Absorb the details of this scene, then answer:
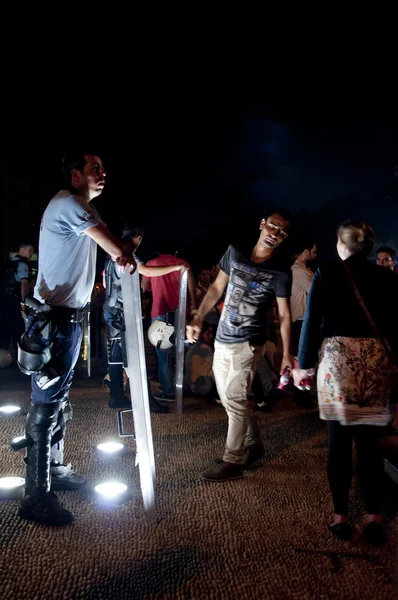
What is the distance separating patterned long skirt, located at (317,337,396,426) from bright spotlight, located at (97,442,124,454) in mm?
2245

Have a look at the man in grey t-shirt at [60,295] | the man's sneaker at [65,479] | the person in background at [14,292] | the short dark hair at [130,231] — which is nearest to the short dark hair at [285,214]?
the man in grey t-shirt at [60,295]

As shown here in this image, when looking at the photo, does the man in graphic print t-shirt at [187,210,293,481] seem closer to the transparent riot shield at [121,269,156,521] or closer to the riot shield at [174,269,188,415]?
the riot shield at [174,269,188,415]

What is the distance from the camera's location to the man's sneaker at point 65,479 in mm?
3828

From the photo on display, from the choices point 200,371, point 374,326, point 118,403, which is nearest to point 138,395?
point 374,326

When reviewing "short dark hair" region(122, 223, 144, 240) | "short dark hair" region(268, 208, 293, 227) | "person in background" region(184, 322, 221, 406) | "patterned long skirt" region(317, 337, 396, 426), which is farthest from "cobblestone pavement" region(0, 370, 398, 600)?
"person in background" region(184, 322, 221, 406)

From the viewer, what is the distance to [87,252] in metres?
3.42

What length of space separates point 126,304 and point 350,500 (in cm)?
225

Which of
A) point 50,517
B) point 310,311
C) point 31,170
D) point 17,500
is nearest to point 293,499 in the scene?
point 310,311

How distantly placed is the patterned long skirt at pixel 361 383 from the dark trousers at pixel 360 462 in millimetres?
79

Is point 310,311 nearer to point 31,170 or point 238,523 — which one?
point 238,523

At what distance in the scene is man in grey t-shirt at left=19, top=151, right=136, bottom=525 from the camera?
325 cm

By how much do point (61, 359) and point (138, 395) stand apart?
0.59 meters

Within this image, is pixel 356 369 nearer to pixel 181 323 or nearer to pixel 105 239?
pixel 105 239

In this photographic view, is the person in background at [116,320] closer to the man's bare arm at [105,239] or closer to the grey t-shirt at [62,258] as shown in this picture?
the grey t-shirt at [62,258]
